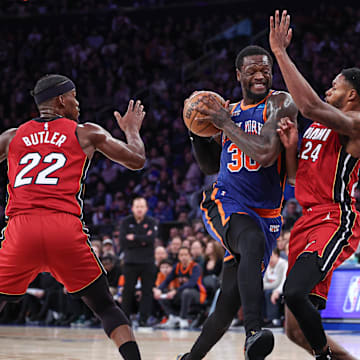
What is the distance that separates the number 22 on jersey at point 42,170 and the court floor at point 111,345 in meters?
2.82

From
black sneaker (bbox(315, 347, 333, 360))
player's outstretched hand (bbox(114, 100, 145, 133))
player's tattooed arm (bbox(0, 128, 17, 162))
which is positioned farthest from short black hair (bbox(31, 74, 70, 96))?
black sneaker (bbox(315, 347, 333, 360))

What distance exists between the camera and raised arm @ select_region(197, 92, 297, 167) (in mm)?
4492

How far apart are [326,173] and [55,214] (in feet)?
5.85

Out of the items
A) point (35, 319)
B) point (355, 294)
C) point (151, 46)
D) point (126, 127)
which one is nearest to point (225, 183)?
point (126, 127)

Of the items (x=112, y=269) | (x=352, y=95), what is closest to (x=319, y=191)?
(x=352, y=95)

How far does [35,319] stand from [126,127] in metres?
9.46

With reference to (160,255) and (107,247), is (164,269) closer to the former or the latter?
(160,255)

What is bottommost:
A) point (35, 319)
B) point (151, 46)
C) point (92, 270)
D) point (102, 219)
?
Result: point (35, 319)

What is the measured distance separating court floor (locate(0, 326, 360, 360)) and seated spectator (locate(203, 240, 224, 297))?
1096mm

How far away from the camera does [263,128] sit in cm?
462

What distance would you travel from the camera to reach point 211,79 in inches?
754

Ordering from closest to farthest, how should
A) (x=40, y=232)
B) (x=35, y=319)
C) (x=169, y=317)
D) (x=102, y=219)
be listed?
(x=40, y=232) < (x=169, y=317) < (x=35, y=319) < (x=102, y=219)

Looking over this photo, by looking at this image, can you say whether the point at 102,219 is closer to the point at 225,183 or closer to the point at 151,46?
the point at 151,46

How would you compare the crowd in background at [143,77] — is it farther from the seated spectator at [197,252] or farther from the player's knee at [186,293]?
the player's knee at [186,293]
